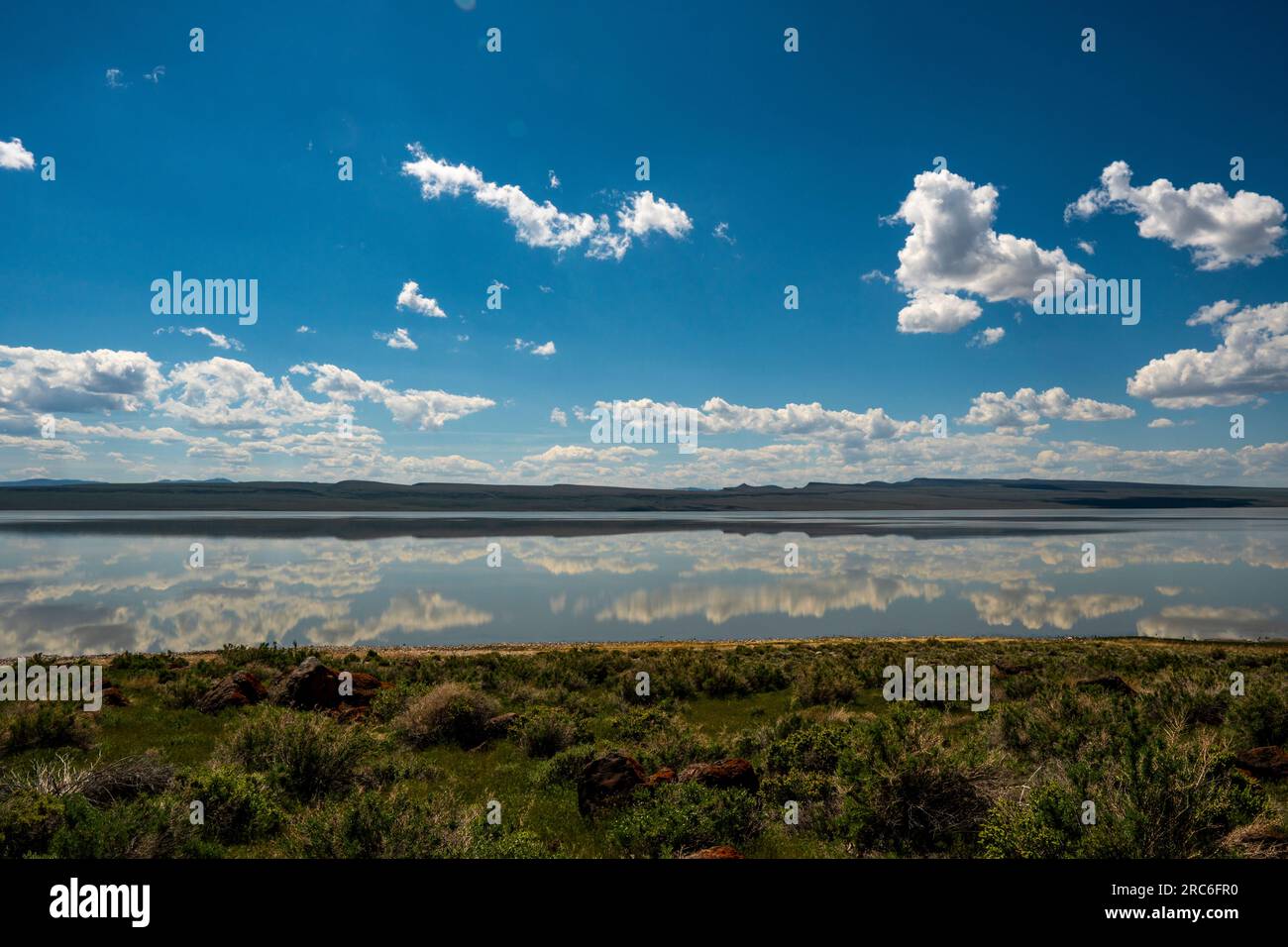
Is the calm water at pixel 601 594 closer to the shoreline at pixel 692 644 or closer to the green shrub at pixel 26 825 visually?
the shoreline at pixel 692 644

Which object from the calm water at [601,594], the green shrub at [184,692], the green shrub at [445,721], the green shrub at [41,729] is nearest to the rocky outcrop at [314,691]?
the green shrub at [184,692]

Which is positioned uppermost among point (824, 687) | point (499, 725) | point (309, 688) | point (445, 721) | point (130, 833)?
point (130, 833)

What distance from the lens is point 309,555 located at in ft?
256

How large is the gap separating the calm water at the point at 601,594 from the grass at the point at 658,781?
18.9m

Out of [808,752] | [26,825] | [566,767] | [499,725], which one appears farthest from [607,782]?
[26,825]

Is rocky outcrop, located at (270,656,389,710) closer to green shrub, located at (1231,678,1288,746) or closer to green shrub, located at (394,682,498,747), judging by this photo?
green shrub, located at (394,682,498,747)

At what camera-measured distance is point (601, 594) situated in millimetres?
50406

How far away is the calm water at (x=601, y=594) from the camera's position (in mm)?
36344

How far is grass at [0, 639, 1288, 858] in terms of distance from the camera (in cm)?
635

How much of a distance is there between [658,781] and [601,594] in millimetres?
41622

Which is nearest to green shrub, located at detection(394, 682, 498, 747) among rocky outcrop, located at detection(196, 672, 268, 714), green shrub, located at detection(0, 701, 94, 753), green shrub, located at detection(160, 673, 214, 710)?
rocky outcrop, located at detection(196, 672, 268, 714)

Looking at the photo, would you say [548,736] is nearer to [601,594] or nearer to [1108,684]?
[1108,684]

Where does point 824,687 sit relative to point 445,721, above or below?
below

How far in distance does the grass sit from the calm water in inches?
742
